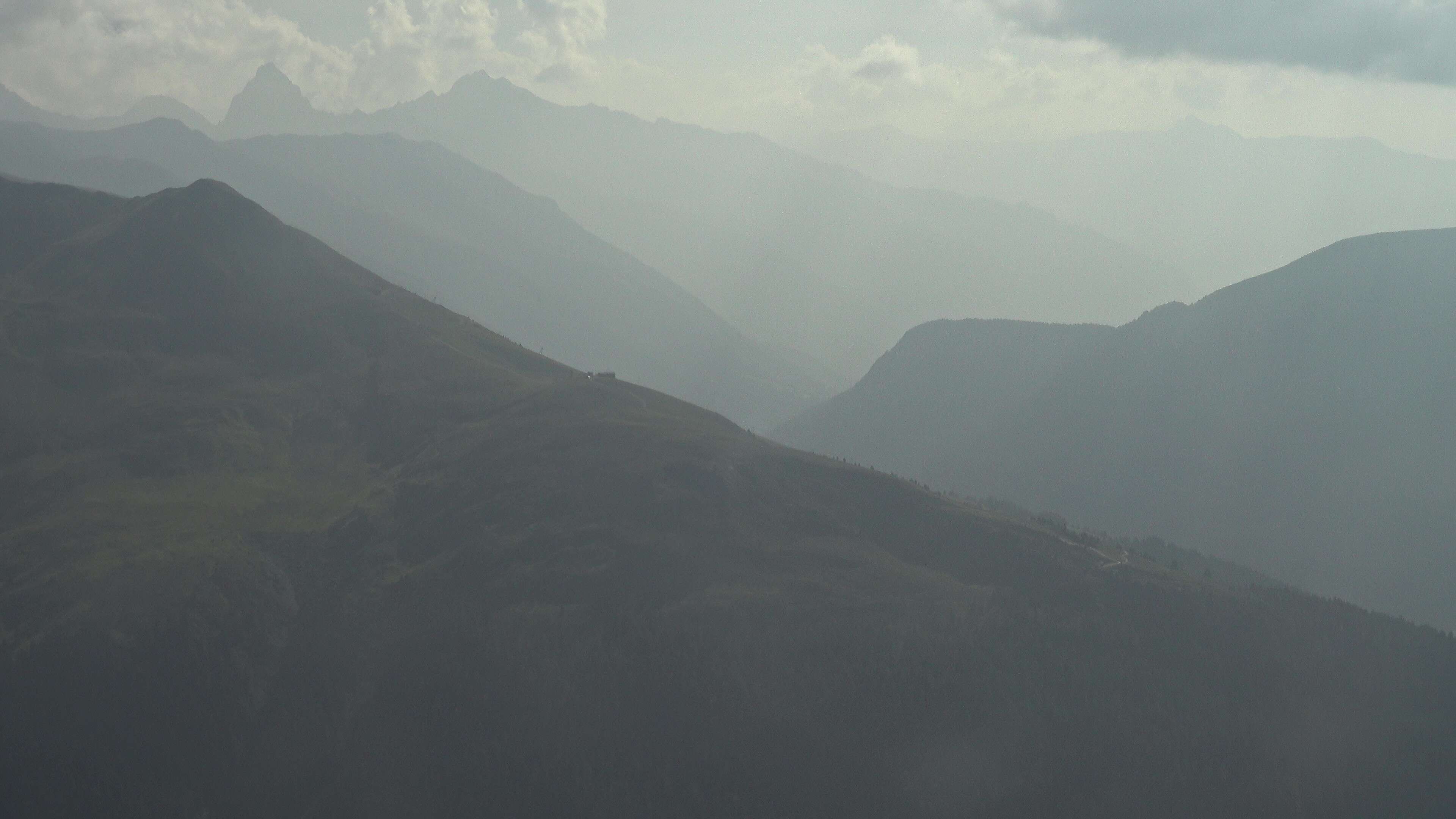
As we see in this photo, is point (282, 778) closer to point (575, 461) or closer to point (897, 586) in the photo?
point (575, 461)

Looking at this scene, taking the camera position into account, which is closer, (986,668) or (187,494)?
(986,668)

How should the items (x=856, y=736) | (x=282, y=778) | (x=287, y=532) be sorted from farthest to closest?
1. (x=287, y=532)
2. (x=856, y=736)
3. (x=282, y=778)

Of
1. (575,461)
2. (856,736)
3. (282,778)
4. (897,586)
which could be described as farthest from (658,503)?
(282,778)

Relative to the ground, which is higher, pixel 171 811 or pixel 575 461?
pixel 575 461

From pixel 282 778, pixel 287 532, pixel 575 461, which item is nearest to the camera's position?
pixel 282 778

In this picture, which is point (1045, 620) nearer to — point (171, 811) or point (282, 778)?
point (282, 778)

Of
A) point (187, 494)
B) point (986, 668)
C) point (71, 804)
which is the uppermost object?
point (986, 668)

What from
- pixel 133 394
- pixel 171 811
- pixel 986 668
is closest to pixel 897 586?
pixel 986 668
